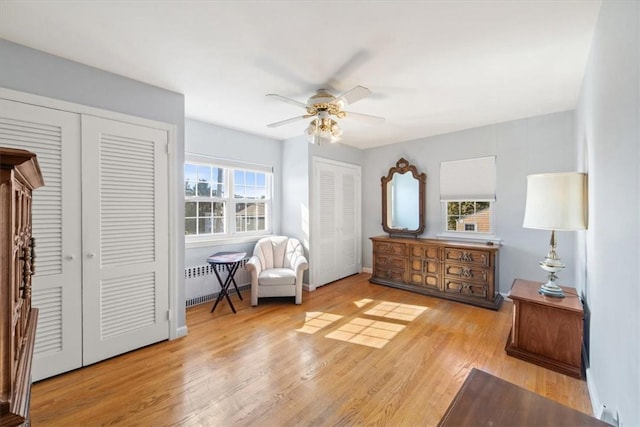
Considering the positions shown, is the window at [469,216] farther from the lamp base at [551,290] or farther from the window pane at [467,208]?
the lamp base at [551,290]

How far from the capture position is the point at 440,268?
3.87 meters

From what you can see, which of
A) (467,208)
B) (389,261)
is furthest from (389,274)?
(467,208)

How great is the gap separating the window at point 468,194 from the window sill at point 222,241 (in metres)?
2.94

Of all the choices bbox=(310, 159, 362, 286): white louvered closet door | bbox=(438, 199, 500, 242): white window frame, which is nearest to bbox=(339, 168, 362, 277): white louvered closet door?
bbox=(310, 159, 362, 286): white louvered closet door

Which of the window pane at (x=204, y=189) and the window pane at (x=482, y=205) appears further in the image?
the window pane at (x=482, y=205)

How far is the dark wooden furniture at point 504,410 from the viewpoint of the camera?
0.87m

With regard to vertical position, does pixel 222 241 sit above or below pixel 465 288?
above

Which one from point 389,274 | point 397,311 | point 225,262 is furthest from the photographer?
point 389,274

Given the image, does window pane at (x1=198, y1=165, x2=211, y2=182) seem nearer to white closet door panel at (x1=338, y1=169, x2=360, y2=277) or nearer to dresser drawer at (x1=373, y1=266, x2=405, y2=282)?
white closet door panel at (x1=338, y1=169, x2=360, y2=277)

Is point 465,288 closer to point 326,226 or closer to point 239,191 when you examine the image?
point 326,226

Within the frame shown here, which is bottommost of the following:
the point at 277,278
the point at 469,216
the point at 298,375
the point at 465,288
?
the point at 298,375

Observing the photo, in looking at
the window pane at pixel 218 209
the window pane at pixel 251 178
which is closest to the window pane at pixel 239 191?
the window pane at pixel 251 178

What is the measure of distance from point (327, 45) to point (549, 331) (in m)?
2.82

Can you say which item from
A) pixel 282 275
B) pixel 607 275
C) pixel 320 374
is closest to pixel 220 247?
pixel 282 275
